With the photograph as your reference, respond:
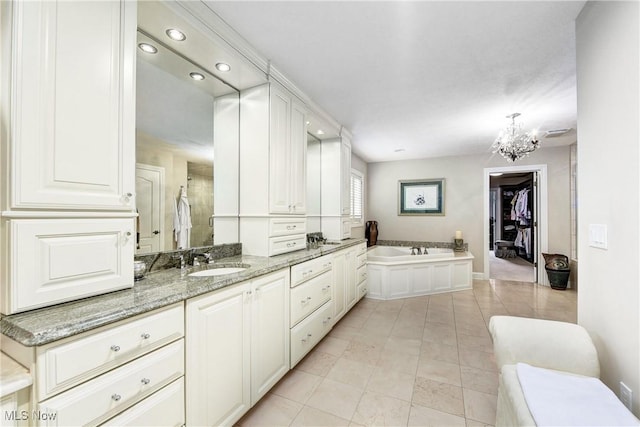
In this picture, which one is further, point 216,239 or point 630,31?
point 216,239

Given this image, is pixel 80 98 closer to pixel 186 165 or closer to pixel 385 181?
pixel 186 165

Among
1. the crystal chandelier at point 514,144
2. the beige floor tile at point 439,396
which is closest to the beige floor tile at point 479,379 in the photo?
the beige floor tile at point 439,396

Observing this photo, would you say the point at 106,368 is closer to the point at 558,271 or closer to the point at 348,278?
the point at 348,278

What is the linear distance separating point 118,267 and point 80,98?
2.44 feet

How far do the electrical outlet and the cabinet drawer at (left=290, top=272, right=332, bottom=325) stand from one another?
179cm

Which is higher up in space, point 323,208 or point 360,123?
point 360,123

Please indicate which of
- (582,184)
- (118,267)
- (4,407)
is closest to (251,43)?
(118,267)

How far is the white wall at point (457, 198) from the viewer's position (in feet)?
15.3

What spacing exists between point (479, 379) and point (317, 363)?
1.29m

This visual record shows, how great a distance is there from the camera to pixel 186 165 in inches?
79.7

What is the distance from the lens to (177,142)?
6.46 feet

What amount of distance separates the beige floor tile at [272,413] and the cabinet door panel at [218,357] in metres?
0.12

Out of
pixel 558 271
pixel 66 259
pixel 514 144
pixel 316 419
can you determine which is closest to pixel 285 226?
pixel 316 419

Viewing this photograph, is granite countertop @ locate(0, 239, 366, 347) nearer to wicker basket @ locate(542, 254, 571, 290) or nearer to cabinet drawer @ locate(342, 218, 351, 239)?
cabinet drawer @ locate(342, 218, 351, 239)
